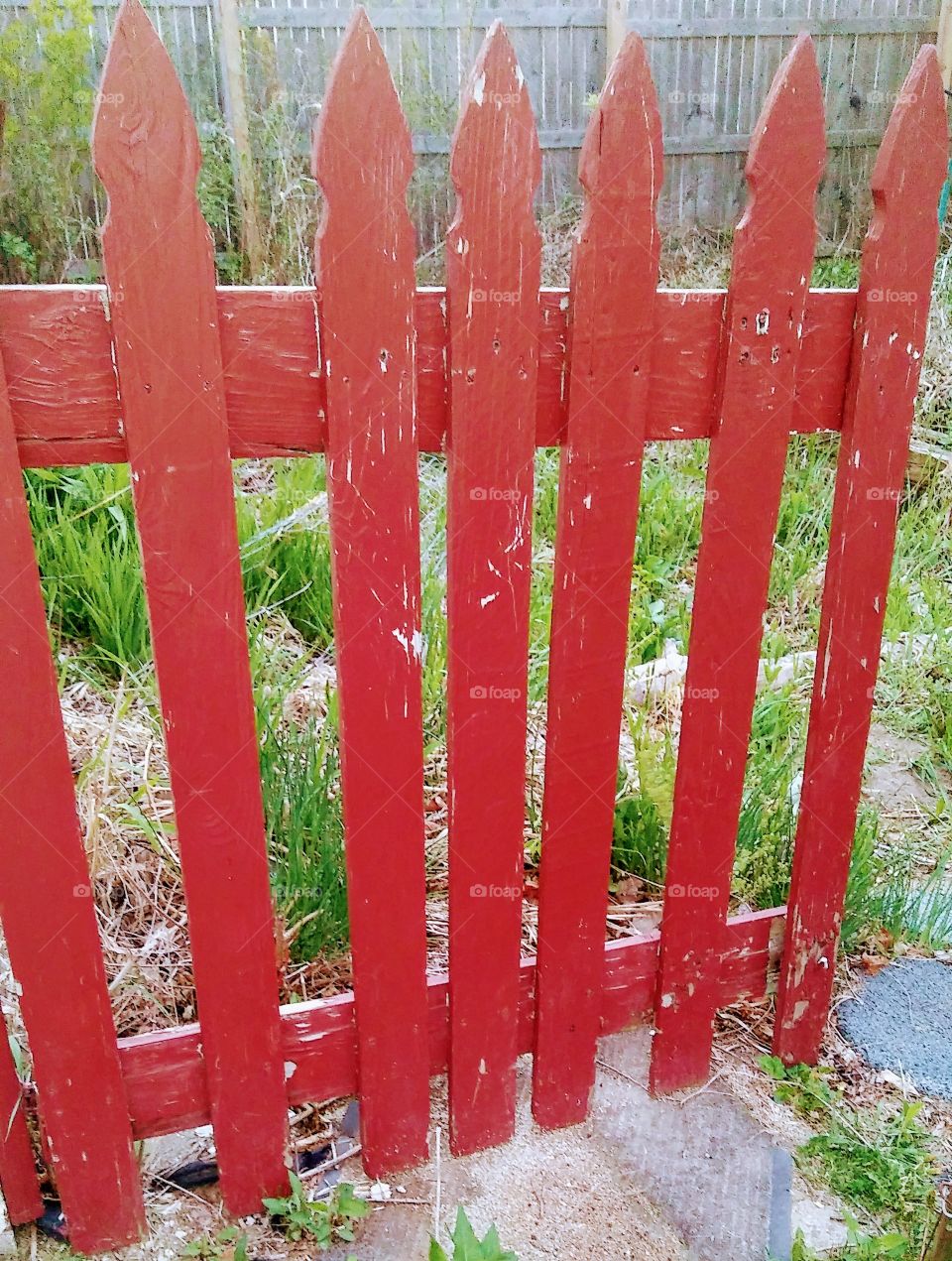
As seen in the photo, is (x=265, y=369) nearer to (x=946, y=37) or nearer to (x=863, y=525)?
(x=863, y=525)

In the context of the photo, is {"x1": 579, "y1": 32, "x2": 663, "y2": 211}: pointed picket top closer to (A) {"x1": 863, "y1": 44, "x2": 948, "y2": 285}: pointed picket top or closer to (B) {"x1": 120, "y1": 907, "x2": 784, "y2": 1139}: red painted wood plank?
(A) {"x1": 863, "y1": 44, "x2": 948, "y2": 285}: pointed picket top

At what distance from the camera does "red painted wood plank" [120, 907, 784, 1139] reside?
152 cm

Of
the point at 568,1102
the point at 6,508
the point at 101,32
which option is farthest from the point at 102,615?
the point at 101,32

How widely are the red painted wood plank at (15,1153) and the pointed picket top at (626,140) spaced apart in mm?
1497

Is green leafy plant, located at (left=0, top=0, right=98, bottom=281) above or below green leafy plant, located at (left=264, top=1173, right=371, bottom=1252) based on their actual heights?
above

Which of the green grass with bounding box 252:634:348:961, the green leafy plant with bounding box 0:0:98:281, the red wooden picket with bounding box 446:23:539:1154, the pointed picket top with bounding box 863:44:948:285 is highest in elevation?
the green leafy plant with bounding box 0:0:98:281

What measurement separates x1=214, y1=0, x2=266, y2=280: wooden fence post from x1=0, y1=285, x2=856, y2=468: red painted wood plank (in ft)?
16.1

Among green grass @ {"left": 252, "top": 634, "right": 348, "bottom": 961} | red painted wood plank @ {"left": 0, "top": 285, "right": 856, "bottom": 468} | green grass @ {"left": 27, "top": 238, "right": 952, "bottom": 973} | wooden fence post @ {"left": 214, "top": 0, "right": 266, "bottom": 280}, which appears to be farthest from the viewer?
wooden fence post @ {"left": 214, "top": 0, "right": 266, "bottom": 280}

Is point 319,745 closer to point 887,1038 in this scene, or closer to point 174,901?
point 174,901

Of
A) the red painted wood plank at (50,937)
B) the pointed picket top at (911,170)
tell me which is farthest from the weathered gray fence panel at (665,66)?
the red painted wood plank at (50,937)

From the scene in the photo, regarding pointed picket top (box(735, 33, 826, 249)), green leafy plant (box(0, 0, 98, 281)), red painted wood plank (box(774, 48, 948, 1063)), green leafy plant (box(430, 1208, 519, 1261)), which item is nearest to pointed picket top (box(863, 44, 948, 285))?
red painted wood plank (box(774, 48, 948, 1063))

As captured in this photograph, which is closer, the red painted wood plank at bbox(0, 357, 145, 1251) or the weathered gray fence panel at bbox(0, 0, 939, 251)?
the red painted wood plank at bbox(0, 357, 145, 1251)

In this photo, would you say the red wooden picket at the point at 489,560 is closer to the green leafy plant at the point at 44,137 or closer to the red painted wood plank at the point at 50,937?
the red painted wood plank at the point at 50,937

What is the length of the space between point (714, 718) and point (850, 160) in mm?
7107
